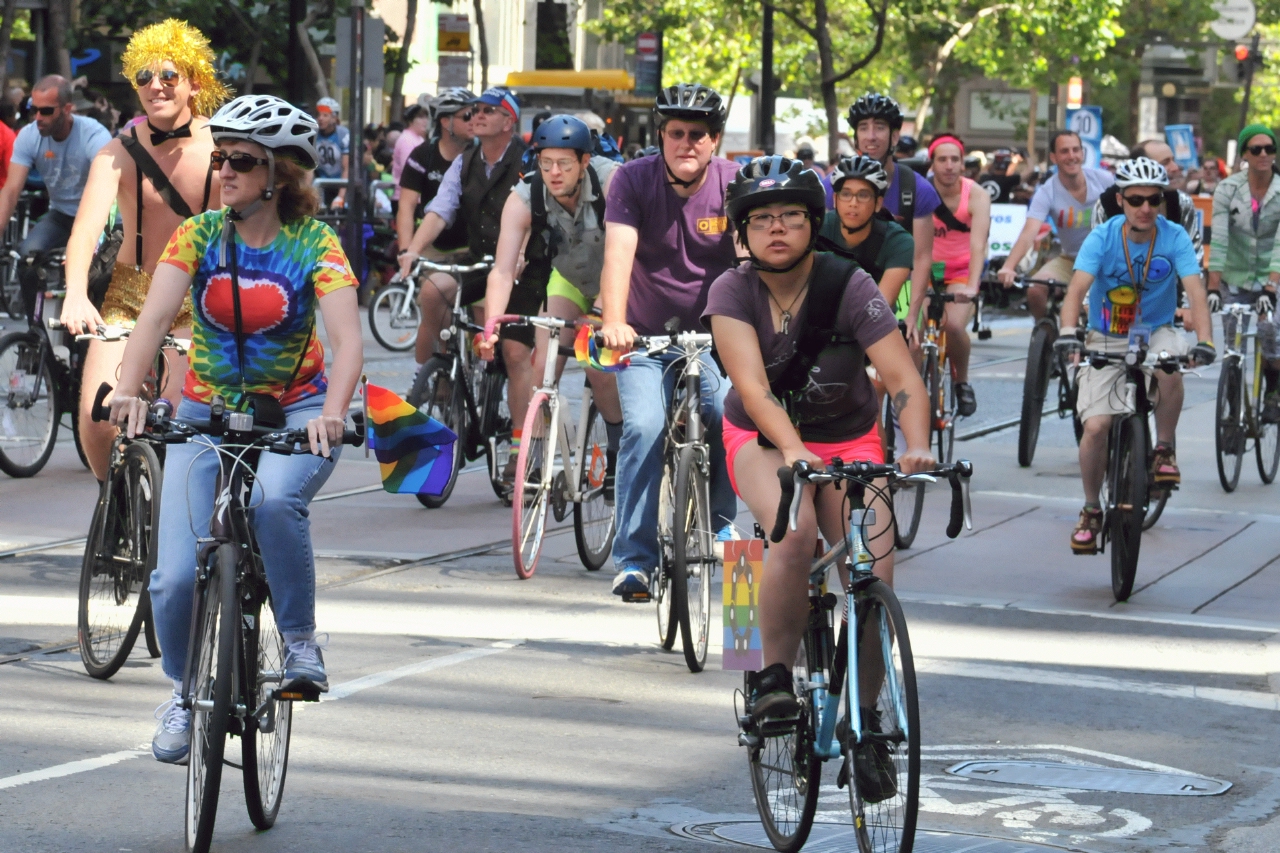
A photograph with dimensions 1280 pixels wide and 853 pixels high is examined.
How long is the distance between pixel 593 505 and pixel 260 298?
390 cm

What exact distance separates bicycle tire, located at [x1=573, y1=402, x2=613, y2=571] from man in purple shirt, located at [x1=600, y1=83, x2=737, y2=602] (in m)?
1.19

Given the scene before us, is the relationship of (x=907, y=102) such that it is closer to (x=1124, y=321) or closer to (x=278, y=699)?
(x=1124, y=321)

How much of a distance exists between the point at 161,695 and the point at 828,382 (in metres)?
2.56

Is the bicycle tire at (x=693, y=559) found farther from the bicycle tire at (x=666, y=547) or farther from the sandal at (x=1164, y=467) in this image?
the sandal at (x=1164, y=467)

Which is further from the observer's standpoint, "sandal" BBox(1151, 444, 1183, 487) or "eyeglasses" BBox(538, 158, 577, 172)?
"sandal" BBox(1151, 444, 1183, 487)

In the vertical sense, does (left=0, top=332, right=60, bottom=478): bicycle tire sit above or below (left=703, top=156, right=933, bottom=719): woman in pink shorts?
below

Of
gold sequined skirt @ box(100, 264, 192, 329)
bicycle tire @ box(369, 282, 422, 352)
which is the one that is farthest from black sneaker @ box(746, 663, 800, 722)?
bicycle tire @ box(369, 282, 422, 352)

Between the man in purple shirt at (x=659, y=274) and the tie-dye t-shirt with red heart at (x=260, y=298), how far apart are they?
6.79ft

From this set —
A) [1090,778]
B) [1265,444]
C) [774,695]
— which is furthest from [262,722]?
[1265,444]

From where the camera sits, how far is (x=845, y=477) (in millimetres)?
4883

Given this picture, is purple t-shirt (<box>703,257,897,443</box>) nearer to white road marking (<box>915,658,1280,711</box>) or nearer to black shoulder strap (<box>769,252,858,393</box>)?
black shoulder strap (<box>769,252,858,393</box>)

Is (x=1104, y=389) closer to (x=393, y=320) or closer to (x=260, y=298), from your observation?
(x=260, y=298)

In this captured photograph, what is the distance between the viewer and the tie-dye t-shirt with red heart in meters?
5.36

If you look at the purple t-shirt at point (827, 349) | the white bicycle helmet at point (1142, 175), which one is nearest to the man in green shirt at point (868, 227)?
the white bicycle helmet at point (1142, 175)
